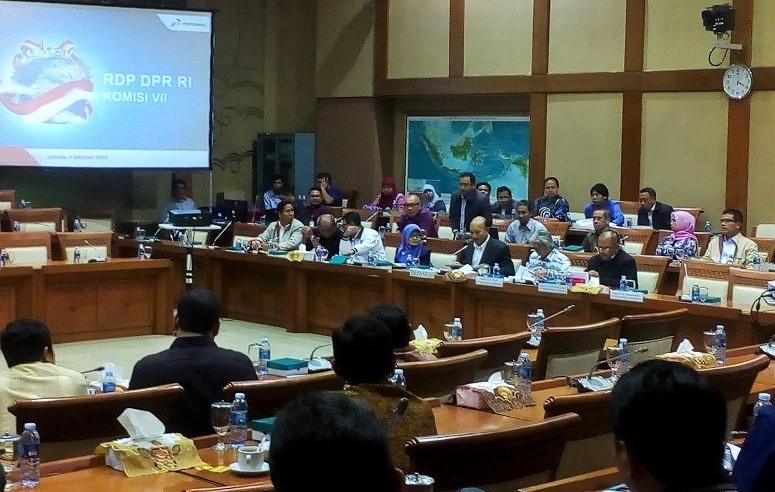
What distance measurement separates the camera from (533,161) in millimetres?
13977

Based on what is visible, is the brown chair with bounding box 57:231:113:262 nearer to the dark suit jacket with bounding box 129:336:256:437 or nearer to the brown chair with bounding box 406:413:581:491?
the dark suit jacket with bounding box 129:336:256:437

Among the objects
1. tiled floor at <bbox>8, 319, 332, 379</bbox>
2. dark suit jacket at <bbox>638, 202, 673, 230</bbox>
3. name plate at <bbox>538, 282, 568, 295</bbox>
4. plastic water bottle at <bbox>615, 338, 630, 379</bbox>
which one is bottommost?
tiled floor at <bbox>8, 319, 332, 379</bbox>

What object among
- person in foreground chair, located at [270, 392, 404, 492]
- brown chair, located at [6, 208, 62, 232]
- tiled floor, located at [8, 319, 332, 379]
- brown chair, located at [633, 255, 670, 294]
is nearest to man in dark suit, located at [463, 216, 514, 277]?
brown chair, located at [633, 255, 670, 294]

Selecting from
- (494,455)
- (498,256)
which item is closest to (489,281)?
(498,256)

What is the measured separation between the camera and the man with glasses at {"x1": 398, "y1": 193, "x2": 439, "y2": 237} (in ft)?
36.4

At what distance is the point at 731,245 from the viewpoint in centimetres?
977

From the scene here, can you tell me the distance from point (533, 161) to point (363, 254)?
15.9 ft

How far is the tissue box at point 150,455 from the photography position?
317 centimetres

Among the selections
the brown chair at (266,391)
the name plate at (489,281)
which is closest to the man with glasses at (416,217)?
the name plate at (489,281)

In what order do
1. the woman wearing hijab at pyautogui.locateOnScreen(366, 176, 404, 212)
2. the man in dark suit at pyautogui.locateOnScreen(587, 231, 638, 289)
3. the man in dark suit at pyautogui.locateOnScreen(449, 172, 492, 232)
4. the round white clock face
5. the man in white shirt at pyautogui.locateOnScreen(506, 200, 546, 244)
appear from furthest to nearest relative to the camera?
the woman wearing hijab at pyautogui.locateOnScreen(366, 176, 404, 212), the man in dark suit at pyautogui.locateOnScreen(449, 172, 492, 232), the round white clock face, the man in white shirt at pyautogui.locateOnScreen(506, 200, 546, 244), the man in dark suit at pyautogui.locateOnScreen(587, 231, 638, 289)

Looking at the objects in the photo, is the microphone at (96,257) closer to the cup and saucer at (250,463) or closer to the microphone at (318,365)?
the microphone at (318,365)

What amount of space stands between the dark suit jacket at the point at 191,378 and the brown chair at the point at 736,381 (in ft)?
5.66

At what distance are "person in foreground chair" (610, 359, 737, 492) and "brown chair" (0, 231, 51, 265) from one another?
8.30 meters

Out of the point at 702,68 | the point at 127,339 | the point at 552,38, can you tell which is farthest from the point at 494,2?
the point at 127,339
